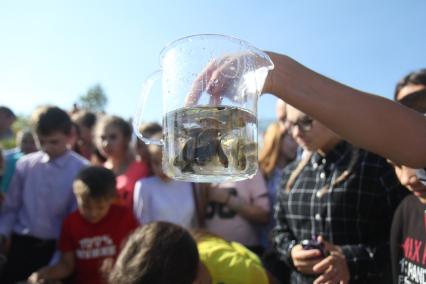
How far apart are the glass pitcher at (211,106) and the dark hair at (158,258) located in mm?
578

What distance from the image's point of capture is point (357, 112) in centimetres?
112

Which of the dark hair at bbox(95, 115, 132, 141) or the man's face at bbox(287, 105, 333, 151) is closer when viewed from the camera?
the man's face at bbox(287, 105, 333, 151)

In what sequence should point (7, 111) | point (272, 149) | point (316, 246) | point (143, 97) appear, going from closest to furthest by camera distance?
point (143, 97) → point (316, 246) → point (272, 149) → point (7, 111)

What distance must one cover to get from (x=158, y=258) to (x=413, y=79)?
160 centimetres

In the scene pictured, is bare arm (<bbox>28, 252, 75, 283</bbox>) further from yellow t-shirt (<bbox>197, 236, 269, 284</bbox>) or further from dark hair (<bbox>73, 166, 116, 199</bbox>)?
yellow t-shirt (<bbox>197, 236, 269, 284</bbox>)

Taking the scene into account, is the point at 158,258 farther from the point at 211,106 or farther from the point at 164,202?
the point at 164,202

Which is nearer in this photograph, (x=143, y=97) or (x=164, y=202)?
(x=143, y=97)

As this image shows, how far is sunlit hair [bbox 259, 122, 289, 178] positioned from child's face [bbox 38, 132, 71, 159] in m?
1.46

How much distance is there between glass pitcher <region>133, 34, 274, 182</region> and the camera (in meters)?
1.03

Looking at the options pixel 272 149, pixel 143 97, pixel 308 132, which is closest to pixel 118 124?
pixel 272 149

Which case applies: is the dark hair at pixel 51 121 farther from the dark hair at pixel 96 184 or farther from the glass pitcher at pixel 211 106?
the glass pitcher at pixel 211 106

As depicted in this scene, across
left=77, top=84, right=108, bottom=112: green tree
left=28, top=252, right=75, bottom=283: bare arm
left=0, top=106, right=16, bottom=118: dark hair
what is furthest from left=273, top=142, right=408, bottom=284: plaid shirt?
left=77, top=84, right=108, bottom=112: green tree

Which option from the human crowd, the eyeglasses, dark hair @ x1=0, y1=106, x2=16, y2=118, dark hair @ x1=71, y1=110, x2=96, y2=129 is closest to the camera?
the human crowd

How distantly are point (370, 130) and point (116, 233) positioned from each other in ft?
6.66
